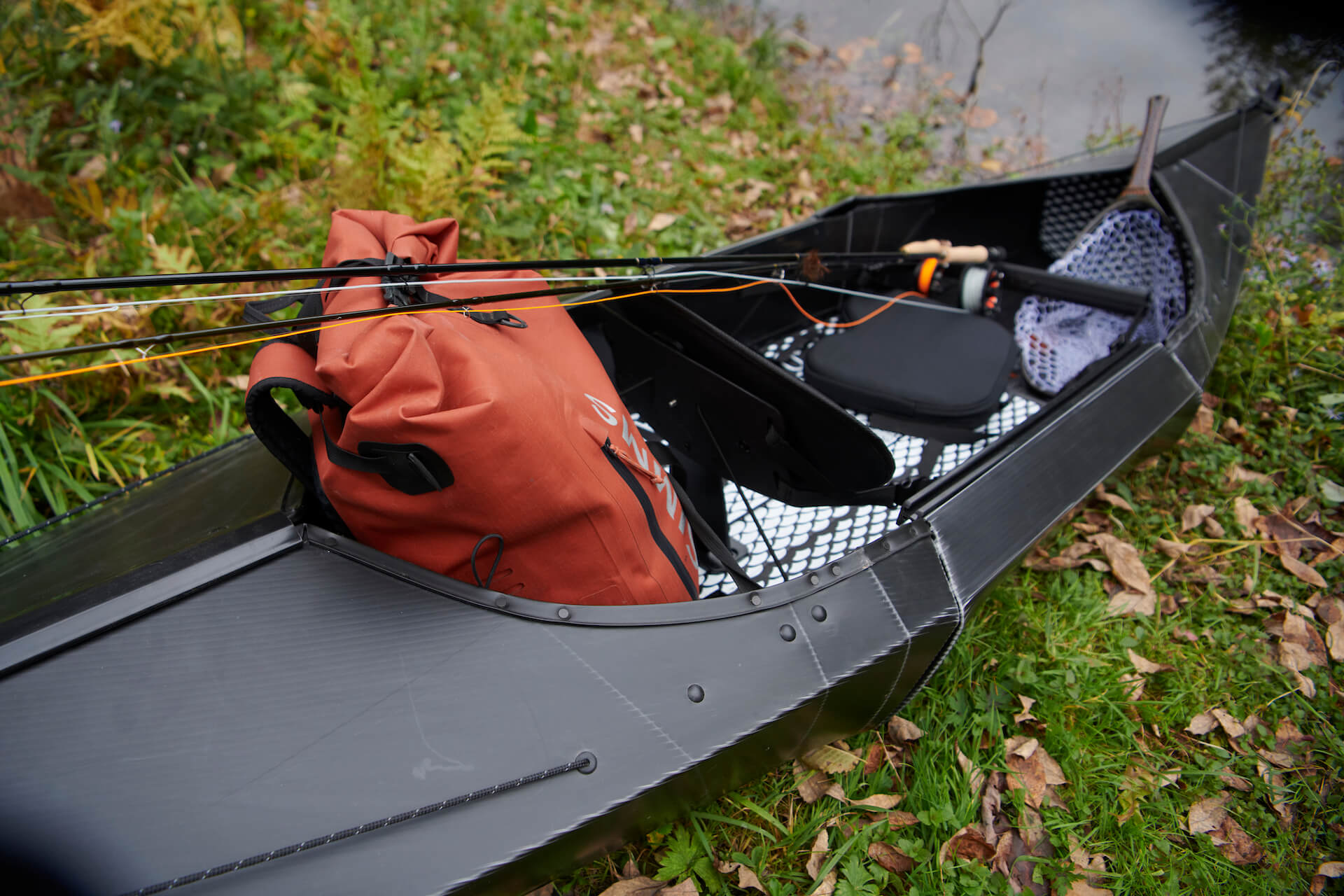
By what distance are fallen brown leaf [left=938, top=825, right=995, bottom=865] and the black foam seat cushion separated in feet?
4.12

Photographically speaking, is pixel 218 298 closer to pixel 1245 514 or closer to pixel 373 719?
pixel 373 719

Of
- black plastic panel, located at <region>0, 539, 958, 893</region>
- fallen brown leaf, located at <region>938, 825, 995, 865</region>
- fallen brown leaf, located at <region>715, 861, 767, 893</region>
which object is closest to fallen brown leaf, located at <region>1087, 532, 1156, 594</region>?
fallen brown leaf, located at <region>938, 825, 995, 865</region>

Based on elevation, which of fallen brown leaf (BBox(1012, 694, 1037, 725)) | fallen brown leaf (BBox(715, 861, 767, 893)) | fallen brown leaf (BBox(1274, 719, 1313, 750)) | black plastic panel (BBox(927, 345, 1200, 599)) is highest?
black plastic panel (BBox(927, 345, 1200, 599))

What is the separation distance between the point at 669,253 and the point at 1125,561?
8.67 feet

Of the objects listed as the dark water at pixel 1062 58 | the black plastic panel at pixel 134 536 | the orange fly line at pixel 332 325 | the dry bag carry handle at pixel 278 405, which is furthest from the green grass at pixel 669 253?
the dry bag carry handle at pixel 278 405

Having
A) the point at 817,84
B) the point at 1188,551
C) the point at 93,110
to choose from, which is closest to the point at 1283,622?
the point at 1188,551

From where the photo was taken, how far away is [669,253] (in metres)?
4.03

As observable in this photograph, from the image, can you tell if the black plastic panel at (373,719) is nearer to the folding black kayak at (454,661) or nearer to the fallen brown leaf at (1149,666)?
the folding black kayak at (454,661)

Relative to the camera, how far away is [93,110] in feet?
12.2

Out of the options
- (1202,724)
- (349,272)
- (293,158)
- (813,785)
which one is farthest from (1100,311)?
(293,158)

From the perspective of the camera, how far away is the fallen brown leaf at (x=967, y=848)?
6.47ft

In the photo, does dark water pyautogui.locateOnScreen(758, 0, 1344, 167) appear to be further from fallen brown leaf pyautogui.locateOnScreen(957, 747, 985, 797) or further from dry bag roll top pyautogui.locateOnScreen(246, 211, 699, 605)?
dry bag roll top pyautogui.locateOnScreen(246, 211, 699, 605)

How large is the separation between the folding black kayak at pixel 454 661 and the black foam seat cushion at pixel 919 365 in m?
0.29

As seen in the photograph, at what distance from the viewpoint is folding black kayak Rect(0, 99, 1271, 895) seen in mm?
1217
